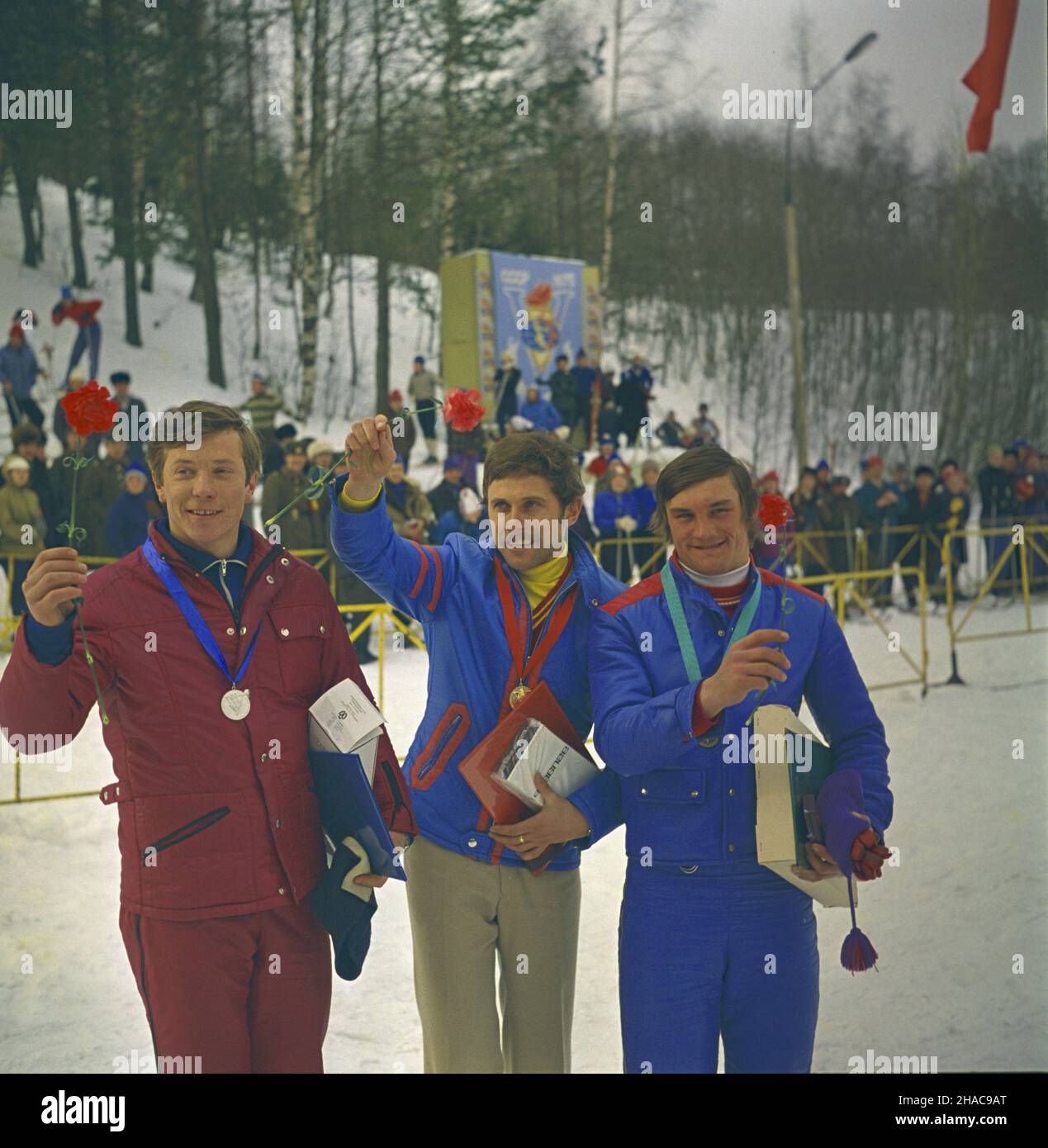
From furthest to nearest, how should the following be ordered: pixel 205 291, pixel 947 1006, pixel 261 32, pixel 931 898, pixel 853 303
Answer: pixel 853 303 < pixel 205 291 < pixel 261 32 < pixel 931 898 < pixel 947 1006

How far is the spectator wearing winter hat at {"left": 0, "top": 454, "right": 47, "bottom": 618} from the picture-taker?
804 centimetres

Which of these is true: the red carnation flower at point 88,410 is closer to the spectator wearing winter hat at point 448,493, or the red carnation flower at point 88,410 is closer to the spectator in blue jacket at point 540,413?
the spectator wearing winter hat at point 448,493

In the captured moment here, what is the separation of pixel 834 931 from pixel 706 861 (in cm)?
270

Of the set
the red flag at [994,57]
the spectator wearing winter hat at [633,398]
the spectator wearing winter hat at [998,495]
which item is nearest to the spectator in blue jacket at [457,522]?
the red flag at [994,57]

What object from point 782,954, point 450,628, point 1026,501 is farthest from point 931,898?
point 1026,501

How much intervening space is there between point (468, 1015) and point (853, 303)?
85.8ft

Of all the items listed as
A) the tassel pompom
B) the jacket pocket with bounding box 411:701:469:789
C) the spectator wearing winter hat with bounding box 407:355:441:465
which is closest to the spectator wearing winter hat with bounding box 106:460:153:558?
the jacket pocket with bounding box 411:701:469:789

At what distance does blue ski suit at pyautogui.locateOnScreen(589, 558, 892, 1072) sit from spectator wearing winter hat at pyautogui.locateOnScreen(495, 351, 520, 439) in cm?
1364

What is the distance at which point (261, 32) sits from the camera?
17.2 m

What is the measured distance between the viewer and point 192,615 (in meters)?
2.20

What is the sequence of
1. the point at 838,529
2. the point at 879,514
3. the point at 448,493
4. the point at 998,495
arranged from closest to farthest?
the point at 448,493 < the point at 838,529 < the point at 879,514 < the point at 998,495

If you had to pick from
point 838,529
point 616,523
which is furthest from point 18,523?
point 838,529

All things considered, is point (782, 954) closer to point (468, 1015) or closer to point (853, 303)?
point (468, 1015)

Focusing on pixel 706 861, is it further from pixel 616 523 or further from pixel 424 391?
pixel 424 391
